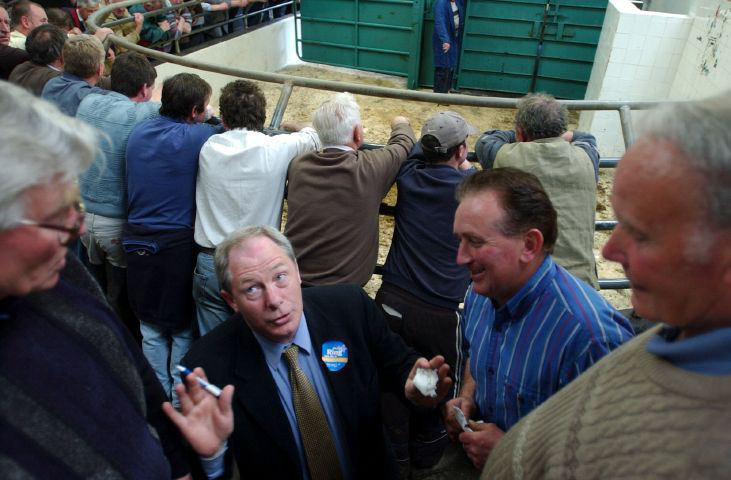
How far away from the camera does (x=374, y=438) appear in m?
1.83

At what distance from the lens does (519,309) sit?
1598 millimetres

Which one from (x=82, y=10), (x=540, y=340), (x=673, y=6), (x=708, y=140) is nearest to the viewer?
(x=708, y=140)

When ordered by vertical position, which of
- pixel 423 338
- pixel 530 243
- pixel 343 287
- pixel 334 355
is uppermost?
pixel 530 243

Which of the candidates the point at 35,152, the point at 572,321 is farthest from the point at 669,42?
the point at 35,152

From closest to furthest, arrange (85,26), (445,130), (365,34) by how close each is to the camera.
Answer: (445,130) < (85,26) < (365,34)

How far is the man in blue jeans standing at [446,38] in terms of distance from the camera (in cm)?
828

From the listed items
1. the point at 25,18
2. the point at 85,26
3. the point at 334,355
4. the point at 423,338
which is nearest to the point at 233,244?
the point at 334,355

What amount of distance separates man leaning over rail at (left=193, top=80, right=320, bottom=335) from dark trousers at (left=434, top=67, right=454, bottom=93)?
6.85 m

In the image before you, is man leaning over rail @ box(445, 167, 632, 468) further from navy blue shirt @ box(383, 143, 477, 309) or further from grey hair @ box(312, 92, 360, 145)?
grey hair @ box(312, 92, 360, 145)

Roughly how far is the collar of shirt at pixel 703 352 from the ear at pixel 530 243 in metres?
0.85

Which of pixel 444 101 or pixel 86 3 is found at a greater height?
pixel 444 101

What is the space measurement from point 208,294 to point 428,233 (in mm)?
1123

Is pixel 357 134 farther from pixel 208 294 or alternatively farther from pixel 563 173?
pixel 208 294

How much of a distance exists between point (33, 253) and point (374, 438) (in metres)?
1.29
